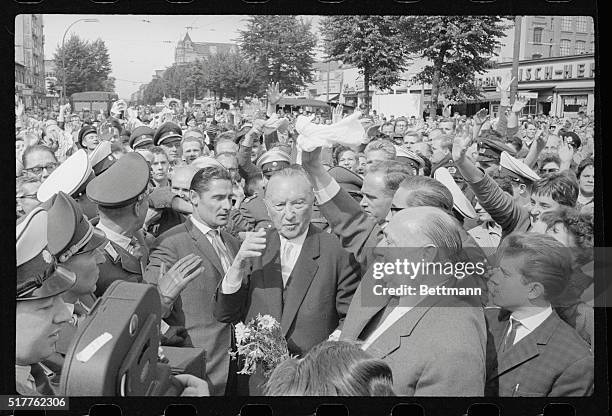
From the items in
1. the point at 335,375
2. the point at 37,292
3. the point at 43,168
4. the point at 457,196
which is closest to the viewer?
the point at 335,375

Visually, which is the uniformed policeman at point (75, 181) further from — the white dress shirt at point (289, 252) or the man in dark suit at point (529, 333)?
the man in dark suit at point (529, 333)

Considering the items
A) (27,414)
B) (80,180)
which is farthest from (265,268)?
(27,414)

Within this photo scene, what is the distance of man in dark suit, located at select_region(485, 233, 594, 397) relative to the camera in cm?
400

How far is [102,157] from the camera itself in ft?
13.4

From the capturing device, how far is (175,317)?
4.04 metres

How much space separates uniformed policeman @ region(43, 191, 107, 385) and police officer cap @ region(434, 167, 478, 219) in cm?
193

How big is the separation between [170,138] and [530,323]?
232 centimetres

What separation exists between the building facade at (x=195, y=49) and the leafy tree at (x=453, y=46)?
1013 mm

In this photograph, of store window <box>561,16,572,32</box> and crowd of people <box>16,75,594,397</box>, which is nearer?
crowd of people <box>16,75,594,397</box>

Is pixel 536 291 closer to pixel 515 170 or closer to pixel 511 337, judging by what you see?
pixel 511 337

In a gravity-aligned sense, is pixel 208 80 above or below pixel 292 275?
above

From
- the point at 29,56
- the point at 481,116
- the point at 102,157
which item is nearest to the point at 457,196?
the point at 481,116

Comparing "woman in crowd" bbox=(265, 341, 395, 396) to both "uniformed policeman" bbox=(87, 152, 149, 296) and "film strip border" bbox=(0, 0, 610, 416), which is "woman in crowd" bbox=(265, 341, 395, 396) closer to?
"film strip border" bbox=(0, 0, 610, 416)

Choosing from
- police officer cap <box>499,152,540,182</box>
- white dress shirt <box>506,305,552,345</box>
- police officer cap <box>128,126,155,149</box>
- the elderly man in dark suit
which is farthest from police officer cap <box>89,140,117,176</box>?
white dress shirt <box>506,305,552,345</box>
